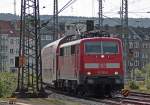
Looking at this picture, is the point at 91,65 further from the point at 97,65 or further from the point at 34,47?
the point at 34,47

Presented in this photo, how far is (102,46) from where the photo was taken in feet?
99.2

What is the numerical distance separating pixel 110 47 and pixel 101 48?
52cm

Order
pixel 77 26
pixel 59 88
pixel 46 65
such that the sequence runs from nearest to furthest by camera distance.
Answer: pixel 77 26 → pixel 59 88 → pixel 46 65

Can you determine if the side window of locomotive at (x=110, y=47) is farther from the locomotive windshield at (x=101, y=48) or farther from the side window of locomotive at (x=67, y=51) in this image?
the side window of locomotive at (x=67, y=51)

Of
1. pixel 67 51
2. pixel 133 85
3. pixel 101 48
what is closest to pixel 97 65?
pixel 101 48

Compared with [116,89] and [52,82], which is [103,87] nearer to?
[116,89]

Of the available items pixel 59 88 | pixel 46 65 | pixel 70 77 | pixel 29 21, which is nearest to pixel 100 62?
pixel 70 77

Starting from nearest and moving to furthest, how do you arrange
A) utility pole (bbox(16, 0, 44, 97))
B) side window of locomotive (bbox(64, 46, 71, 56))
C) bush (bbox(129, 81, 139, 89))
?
utility pole (bbox(16, 0, 44, 97)) < side window of locomotive (bbox(64, 46, 71, 56)) < bush (bbox(129, 81, 139, 89))

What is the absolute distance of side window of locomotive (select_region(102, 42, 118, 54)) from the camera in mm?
30281

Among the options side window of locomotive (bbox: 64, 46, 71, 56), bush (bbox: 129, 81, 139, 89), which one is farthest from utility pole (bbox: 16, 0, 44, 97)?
bush (bbox: 129, 81, 139, 89)

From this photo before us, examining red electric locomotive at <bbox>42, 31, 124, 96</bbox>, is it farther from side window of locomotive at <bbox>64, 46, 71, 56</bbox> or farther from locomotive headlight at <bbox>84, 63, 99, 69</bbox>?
side window of locomotive at <bbox>64, 46, 71, 56</bbox>

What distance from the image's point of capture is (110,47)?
99.5 feet

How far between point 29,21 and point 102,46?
471 cm

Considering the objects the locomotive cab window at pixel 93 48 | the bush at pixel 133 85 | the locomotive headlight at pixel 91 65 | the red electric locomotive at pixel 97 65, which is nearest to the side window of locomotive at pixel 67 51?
the red electric locomotive at pixel 97 65
